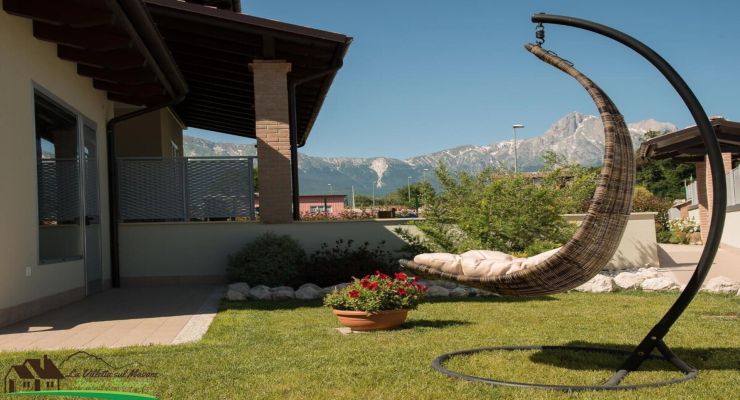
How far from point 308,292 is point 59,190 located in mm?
3607

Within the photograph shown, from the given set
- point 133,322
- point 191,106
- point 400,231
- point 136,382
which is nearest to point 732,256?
point 400,231

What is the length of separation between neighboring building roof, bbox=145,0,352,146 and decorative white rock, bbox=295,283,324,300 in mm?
3797

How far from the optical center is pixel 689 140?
1656 centimetres

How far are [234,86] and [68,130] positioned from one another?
18.1 feet

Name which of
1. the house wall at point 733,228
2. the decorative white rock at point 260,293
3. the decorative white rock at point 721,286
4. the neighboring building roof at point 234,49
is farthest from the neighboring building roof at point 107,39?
the house wall at point 733,228

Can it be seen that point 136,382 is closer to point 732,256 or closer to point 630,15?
point 630,15

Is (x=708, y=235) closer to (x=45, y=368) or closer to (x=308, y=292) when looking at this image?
(x=45, y=368)

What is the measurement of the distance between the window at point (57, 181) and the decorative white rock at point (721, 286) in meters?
8.81

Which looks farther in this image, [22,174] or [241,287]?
[241,287]

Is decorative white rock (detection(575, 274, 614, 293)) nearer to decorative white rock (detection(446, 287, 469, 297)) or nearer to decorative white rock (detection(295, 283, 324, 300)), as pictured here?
decorative white rock (detection(446, 287, 469, 297))

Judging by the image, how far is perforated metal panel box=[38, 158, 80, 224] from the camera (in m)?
9.44

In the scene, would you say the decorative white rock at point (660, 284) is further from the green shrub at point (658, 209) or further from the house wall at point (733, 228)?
the green shrub at point (658, 209)

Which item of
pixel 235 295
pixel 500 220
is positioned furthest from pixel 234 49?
pixel 500 220

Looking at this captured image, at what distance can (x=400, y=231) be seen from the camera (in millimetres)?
12922
